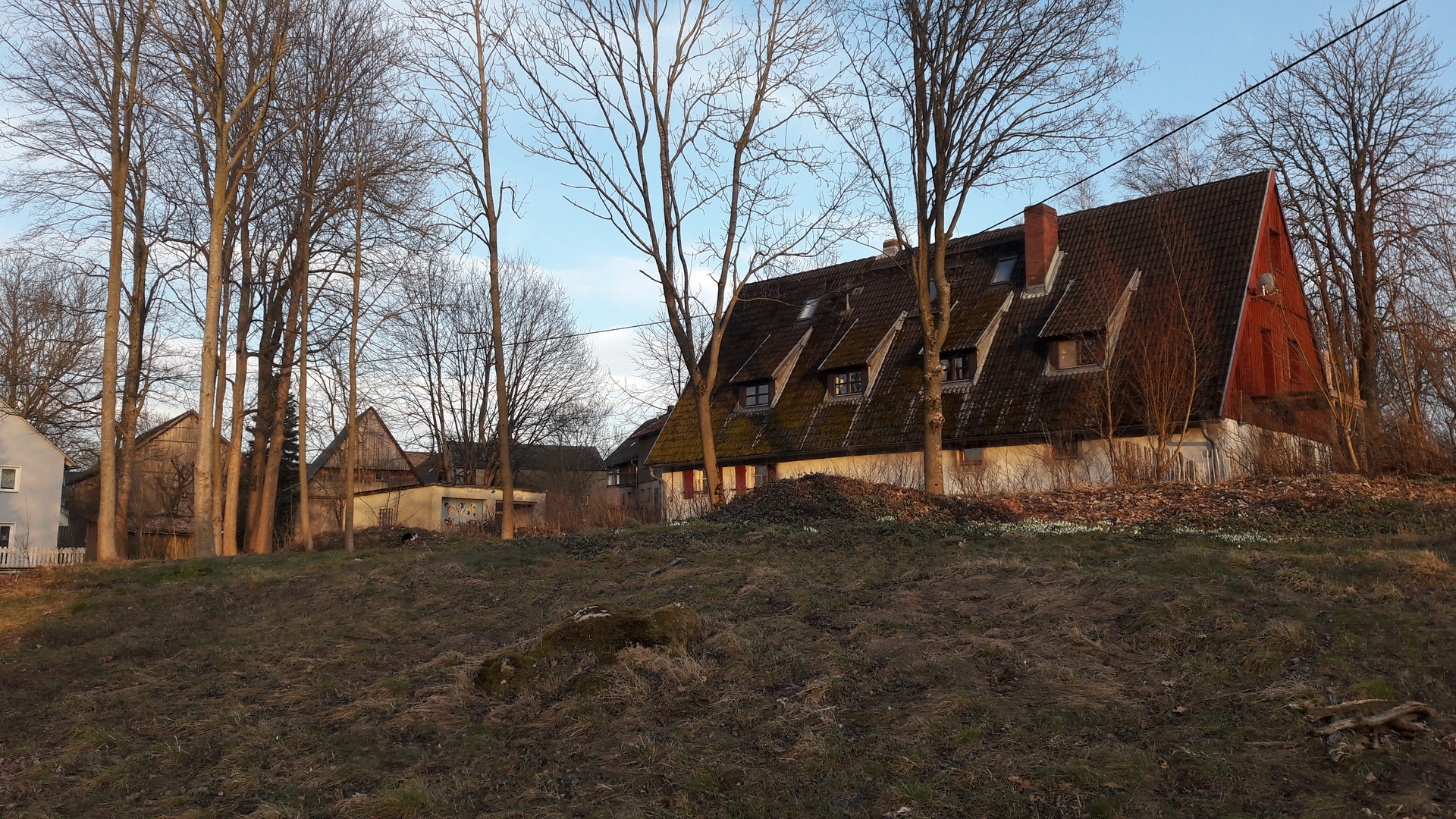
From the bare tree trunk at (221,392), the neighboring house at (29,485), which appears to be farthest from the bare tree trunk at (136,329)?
the neighboring house at (29,485)

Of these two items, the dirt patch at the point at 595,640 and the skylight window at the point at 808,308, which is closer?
the dirt patch at the point at 595,640

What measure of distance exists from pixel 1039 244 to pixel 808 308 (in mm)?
8045

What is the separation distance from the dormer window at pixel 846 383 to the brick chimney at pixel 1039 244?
5045 mm

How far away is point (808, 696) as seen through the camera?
20.6 feet

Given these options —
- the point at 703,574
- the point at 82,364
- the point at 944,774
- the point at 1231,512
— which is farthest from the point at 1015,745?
the point at 82,364

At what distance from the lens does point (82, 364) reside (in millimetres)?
34312

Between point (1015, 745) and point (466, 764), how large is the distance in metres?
3.16

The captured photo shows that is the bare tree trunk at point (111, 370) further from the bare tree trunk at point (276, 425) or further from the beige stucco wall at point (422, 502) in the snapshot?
the beige stucco wall at point (422, 502)

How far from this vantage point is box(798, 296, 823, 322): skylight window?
103ft

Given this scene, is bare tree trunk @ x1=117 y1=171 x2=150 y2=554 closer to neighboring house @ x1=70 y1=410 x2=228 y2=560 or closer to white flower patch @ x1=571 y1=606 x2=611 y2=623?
neighboring house @ x1=70 y1=410 x2=228 y2=560

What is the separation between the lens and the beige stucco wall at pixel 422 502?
38156 mm

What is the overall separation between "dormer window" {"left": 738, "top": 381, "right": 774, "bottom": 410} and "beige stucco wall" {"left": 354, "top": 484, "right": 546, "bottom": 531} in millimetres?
11702

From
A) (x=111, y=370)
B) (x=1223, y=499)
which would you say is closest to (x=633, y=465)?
(x=111, y=370)

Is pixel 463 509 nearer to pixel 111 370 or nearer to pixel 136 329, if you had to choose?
pixel 136 329
